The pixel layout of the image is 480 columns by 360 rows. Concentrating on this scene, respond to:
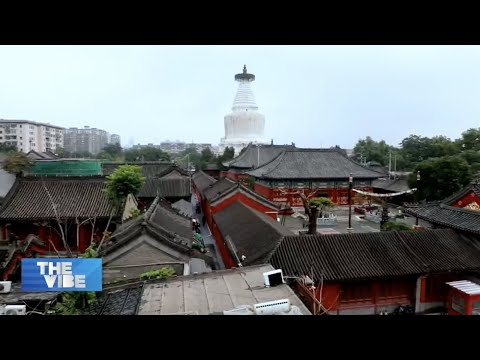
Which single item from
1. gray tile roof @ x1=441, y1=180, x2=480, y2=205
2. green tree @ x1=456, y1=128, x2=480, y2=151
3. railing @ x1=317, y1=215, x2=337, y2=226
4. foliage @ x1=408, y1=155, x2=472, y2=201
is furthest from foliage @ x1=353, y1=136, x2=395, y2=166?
gray tile roof @ x1=441, y1=180, x2=480, y2=205

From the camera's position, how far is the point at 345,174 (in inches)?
1297

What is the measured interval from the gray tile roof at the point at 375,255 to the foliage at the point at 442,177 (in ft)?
54.1

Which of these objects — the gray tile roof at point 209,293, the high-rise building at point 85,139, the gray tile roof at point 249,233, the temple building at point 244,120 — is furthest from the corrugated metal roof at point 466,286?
the high-rise building at point 85,139

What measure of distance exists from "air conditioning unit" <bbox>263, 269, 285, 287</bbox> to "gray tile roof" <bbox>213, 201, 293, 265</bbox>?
365 cm

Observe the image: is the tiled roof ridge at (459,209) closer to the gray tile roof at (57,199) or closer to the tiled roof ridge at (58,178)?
the gray tile roof at (57,199)

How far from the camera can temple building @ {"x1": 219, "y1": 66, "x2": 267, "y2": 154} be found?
6250cm

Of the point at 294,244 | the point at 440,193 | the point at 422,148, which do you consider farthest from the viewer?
the point at 422,148

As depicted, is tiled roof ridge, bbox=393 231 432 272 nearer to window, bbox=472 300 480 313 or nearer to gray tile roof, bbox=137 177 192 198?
window, bbox=472 300 480 313
